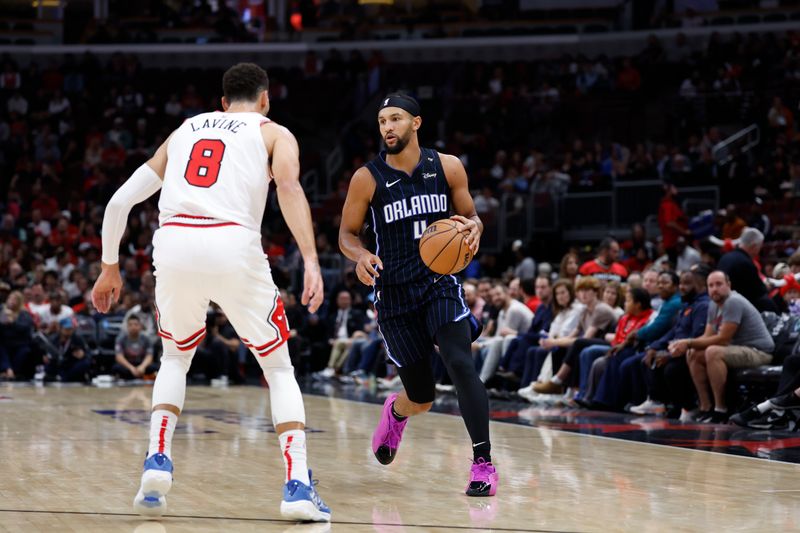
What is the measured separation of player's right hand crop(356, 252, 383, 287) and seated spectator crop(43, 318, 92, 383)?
34.5ft

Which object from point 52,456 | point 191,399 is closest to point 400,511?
point 52,456

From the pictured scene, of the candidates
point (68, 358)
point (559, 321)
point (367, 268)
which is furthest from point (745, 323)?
point (68, 358)

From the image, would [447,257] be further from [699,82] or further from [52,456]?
[699,82]

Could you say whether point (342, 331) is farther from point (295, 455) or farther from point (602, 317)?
point (295, 455)

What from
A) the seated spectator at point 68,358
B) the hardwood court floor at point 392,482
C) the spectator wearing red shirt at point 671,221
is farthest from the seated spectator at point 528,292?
the seated spectator at point 68,358

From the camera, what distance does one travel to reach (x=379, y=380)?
49.8ft

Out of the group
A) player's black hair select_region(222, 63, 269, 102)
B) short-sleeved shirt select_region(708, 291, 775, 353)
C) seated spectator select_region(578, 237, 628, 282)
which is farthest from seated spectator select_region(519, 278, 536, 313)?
player's black hair select_region(222, 63, 269, 102)

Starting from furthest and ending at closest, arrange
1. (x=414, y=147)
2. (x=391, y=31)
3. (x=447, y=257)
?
1. (x=391, y=31)
2. (x=414, y=147)
3. (x=447, y=257)

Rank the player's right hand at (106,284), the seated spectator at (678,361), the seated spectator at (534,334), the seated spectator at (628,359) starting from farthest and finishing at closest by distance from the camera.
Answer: the seated spectator at (534,334), the seated spectator at (628,359), the seated spectator at (678,361), the player's right hand at (106,284)

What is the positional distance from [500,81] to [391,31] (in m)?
4.06

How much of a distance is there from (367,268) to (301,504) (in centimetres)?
142

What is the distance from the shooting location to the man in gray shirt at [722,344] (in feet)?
32.1

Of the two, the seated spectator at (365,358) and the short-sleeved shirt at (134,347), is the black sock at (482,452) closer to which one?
the seated spectator at (365,358)

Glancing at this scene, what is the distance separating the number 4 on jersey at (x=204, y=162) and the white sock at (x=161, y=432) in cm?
101
